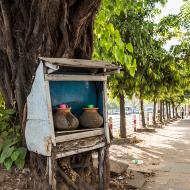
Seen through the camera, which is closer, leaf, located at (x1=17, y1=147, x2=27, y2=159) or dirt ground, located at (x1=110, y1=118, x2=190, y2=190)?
leaf, located at (x1=17, y1=147, x2=27, y2=159)

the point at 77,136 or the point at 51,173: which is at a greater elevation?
the point at 77,136

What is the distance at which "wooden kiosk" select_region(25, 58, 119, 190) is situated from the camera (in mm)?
3809

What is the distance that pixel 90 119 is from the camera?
14.0 ft

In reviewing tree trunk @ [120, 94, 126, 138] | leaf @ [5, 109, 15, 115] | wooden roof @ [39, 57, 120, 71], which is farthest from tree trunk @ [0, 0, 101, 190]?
tree trunk @ [120, 94, 126, 138]

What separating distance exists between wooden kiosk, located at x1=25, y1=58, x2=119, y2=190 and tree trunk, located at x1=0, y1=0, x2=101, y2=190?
325 mm

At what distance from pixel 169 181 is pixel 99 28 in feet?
11.5

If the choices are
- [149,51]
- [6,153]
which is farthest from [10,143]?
[149,51]

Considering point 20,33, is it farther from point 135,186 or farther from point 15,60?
point 135,186

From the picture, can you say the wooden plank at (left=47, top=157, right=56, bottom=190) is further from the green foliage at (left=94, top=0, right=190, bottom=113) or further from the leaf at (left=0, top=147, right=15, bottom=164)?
the green foliage at (left=94, top=0, right=190, bottom=113)

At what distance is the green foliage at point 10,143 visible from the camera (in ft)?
14.3

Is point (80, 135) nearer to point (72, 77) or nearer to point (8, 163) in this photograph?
point (72, 77)

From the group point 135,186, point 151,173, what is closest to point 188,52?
point 151,173

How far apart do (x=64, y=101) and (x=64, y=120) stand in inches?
19.3

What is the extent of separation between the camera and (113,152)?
10.4 metres
